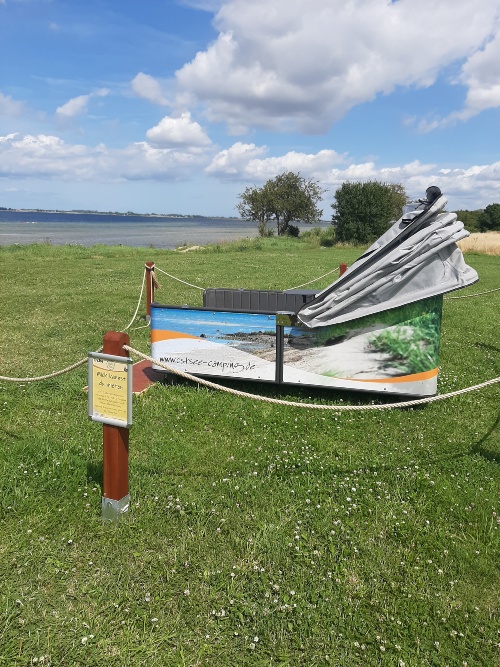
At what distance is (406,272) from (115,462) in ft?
12.6

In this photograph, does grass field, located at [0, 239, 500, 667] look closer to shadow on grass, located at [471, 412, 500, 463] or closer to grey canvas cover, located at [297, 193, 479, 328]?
shadow on grass, located at [471, 412, 500, 463]

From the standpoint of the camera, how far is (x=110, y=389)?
145 inches

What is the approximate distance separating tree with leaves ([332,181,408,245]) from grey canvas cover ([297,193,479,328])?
125 ft

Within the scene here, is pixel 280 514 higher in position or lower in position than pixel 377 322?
lower

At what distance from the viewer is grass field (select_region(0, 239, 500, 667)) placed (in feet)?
9.63

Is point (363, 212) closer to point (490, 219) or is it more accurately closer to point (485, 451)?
point (490, 219)

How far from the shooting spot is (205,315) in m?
6.56

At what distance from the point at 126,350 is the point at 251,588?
6.02 feet

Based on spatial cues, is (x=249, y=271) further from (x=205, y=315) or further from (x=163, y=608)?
(x=163, y=608)

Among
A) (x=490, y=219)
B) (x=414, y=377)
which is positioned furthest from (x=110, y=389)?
(x=490, y=219)

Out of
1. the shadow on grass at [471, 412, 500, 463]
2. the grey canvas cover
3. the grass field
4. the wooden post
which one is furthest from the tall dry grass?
the wooden post

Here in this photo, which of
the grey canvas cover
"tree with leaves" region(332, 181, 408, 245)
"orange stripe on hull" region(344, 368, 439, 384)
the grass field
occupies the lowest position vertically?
the grass field

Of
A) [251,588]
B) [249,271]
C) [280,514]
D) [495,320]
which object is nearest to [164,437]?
[280,514]

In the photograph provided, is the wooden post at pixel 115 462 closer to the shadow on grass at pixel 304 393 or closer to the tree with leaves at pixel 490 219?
the shadow on grass at pixel 304 393
